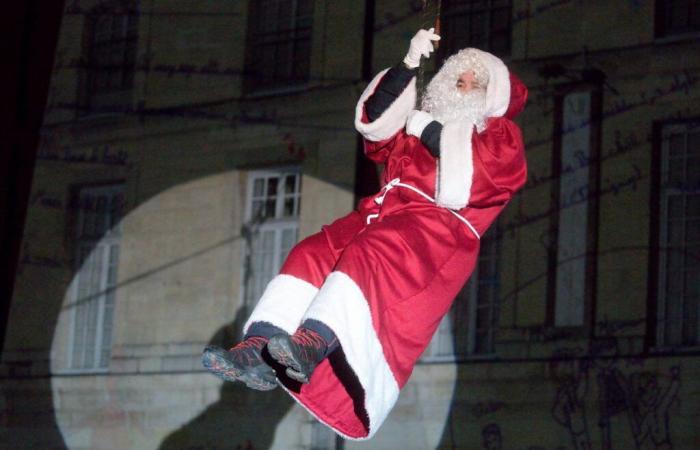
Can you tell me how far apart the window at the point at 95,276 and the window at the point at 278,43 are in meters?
0.96

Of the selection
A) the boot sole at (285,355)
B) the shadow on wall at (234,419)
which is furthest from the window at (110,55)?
the boot sole at (285,355)

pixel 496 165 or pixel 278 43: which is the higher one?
pixel 278 43

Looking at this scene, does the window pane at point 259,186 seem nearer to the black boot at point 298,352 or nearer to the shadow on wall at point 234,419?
the shadow on wall at point 234,419

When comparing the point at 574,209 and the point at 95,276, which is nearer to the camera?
the point at 574,209

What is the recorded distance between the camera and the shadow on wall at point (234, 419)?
8.25m

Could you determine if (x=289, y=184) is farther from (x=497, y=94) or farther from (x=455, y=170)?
(x=455, y=170)

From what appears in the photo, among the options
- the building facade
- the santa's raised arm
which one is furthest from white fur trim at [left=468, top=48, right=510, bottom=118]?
the building facade

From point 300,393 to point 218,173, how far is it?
3.83 metres

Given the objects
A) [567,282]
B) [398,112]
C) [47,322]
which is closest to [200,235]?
[47,322]

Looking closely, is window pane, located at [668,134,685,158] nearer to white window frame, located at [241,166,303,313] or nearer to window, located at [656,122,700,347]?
window, located at [656,122,700,347]

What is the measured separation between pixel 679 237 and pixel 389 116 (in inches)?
97.4

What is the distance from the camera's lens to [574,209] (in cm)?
768

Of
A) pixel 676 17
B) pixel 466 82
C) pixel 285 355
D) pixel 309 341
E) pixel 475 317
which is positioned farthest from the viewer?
pixel 475 317

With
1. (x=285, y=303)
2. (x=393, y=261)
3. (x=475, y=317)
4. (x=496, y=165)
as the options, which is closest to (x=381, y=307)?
(x=393, y=261)
